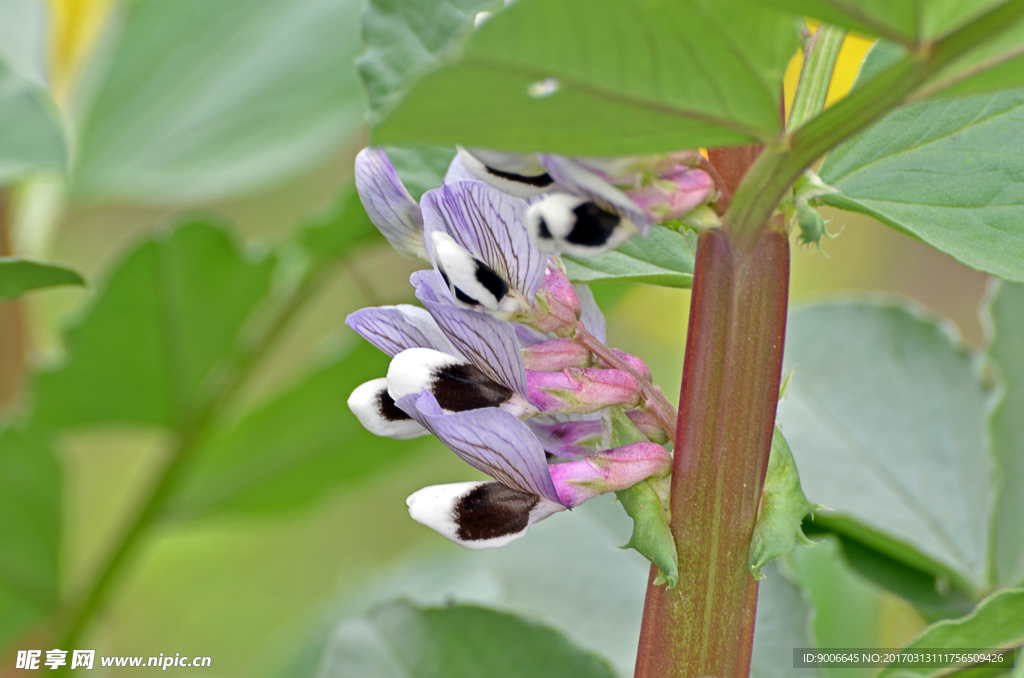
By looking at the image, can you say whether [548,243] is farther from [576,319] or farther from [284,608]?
[284,608]

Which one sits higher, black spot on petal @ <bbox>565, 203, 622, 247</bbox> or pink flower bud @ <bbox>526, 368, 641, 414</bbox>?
black spot on petal @ <bbox>565, 203, 622, 247</bbox>

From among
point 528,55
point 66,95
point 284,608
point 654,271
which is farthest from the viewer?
point 284,608

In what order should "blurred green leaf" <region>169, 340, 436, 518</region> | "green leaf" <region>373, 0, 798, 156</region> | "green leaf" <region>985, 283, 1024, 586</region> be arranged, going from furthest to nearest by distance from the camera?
"blurred green leaf" <region>169, 340, 436, 518</region> → "green leaf" <region>985, 283, 1024, 586</region> → "green leaf" <region>373, 0, 798, 156</region>

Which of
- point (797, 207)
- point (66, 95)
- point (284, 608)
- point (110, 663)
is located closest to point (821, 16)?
point (797, 207)

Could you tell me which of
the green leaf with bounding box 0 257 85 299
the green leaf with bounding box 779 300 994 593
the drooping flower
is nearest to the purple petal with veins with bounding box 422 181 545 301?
the drooping flower

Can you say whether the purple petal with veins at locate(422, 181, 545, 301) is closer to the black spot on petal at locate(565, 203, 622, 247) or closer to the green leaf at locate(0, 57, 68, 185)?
the black spot on petal at locate(565, 203, 622, 247)

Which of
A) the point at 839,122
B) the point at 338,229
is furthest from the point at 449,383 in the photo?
the point at 338,229

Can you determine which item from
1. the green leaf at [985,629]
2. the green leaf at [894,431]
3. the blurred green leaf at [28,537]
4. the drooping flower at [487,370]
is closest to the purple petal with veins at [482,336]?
the drooping flower at [487,370]
